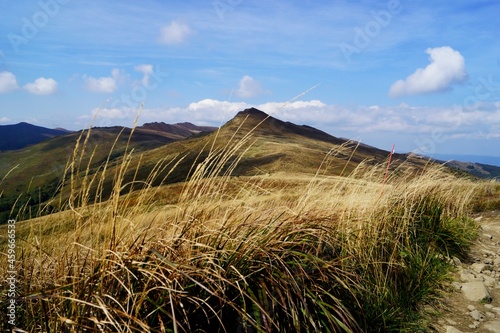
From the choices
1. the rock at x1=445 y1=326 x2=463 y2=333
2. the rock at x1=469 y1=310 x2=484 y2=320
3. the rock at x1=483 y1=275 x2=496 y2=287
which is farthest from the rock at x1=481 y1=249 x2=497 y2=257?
the rock at x1=445 y1=326 x2=463 y2=333

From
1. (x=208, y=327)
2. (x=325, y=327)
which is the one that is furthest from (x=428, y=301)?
(x=208, y=327)

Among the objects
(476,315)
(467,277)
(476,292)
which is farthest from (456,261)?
(476,315)

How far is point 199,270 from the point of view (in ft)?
7.65

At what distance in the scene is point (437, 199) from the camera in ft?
24.0

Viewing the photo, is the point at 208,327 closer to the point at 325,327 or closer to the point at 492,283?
the point at 325,327

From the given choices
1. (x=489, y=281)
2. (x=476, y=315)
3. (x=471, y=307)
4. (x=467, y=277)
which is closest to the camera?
(x=476, y=315)

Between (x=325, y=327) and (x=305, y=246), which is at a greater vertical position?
(x=305, y=246)

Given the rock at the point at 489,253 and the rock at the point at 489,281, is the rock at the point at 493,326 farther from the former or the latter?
the rock at the point at 489,253

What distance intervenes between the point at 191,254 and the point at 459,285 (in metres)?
4.28

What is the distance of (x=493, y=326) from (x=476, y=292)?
81 cm

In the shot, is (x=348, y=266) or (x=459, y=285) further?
(x=459, y=285)

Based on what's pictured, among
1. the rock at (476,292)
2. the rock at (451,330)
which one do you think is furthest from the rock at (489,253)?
the rock at (451,330)

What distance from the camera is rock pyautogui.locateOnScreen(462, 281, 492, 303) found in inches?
189

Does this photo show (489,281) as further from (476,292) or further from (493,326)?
(493,326)
